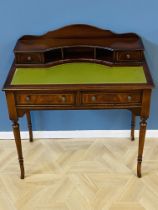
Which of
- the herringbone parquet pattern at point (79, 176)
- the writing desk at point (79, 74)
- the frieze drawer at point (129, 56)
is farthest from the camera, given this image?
the herringbone parquet pattern at point (79, 176)

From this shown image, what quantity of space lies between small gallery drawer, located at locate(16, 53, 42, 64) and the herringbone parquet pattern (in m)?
0.82

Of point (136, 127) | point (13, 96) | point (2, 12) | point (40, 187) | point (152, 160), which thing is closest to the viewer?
point (13, 96)

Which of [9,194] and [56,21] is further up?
[56,21]

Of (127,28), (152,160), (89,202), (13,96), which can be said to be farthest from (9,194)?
(127,28)

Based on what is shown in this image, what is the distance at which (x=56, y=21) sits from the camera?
2.21m

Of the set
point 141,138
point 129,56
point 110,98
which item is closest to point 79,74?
point 110,98

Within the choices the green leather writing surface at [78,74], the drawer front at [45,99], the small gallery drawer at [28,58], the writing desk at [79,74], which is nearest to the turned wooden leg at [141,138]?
the writing desk at [79,74]

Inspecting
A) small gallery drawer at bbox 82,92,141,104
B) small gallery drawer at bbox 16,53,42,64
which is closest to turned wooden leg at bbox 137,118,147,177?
small gallery drawer at bbox 82,92,141,104

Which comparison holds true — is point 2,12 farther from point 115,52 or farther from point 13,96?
point 115,52

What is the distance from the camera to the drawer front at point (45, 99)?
6.49 ft

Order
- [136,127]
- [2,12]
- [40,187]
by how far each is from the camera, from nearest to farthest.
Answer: [2,12] < [40,187] < [136,127]

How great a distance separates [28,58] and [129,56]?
24.7 inches

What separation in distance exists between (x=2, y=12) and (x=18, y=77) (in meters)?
0.48

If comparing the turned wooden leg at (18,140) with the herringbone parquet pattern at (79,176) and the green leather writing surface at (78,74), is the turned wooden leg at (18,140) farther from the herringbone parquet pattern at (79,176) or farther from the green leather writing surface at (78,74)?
the green leather writing surface at (78,74)
